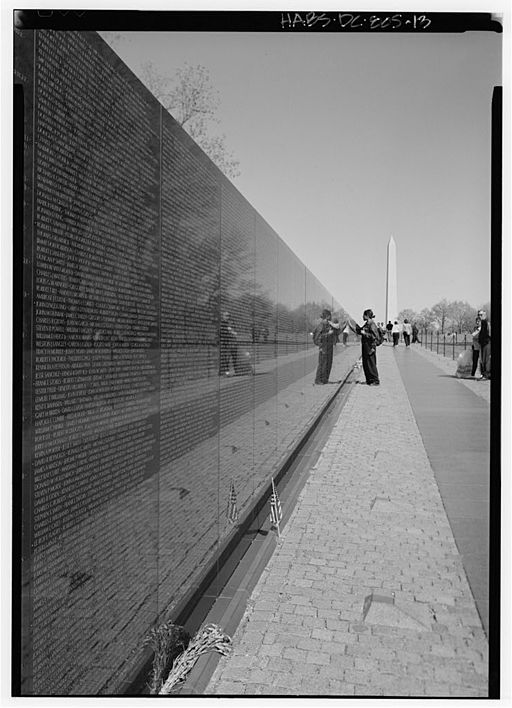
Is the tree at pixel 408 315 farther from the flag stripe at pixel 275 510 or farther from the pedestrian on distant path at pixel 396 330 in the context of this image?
the flag stripe at pixel 275 510

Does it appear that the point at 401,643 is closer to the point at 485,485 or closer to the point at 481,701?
the point at 481,701

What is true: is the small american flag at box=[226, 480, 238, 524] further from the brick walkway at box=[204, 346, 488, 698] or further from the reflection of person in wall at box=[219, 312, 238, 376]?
the reflection of person in wall at box=[219, 312, 238, 376]

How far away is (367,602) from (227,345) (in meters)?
1.47

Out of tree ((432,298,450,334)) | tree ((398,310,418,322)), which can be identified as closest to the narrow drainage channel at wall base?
tree ((398,310,418,322))

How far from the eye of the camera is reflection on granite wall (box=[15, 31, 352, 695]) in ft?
6.16

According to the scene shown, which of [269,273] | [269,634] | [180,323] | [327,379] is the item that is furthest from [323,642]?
[327,379]

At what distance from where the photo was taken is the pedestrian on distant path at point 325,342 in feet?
16.7

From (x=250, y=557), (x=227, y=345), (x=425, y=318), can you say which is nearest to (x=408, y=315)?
(x=425, y=318)

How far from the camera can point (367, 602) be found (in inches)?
118

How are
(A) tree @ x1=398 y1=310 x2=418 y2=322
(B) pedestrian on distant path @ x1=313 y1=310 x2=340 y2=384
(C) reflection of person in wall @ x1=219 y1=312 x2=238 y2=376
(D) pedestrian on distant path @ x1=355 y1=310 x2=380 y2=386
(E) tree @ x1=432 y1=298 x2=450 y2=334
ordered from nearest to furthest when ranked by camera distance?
(E) tree @ x1=432 y1=298 x2=450 y2=334 < (C) reflection of person in wall @ x1=219 y1=312 x2=238 y2=376 < (A) tree @ x1=398 y1=310 x2=418 y2=322 < (D) pedestrian on distant path @ x1=355 y1=310 x2=380 y2=386 < (B) pedestrian on distant path @ x1=313 y1=310 x2=340 y2=384

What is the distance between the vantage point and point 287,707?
2570mm

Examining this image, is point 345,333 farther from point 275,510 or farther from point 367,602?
point 367,602

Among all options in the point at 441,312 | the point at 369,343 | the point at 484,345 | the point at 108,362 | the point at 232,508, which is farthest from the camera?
the point at 369,343

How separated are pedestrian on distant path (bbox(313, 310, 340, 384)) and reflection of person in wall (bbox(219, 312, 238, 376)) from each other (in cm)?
144
